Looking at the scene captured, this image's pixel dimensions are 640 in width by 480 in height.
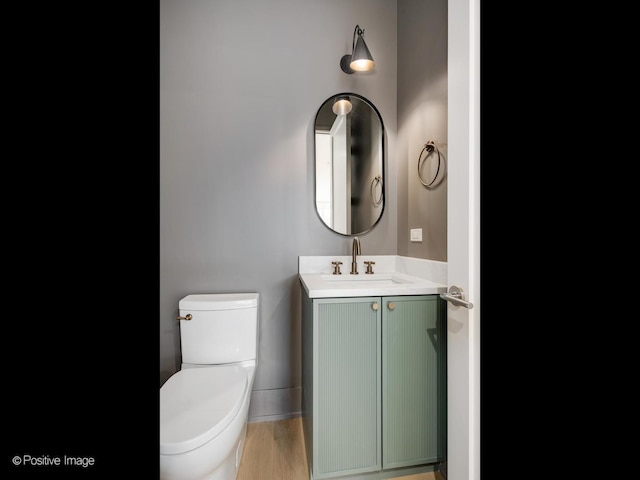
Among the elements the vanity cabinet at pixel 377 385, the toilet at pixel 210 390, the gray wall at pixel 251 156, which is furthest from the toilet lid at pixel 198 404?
the gray wall at pixel 251 156

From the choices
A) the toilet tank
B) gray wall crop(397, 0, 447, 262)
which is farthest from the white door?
the toilet tank

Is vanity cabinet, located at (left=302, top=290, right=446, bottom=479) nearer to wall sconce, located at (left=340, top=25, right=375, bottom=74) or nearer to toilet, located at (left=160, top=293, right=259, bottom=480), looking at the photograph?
toilet, located at (left=160, top=293, right=259, bottom=480)

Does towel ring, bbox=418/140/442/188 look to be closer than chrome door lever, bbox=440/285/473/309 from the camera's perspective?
No

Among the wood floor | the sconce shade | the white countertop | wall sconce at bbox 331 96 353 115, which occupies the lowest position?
the wood floor

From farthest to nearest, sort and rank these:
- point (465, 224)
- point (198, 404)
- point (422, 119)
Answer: point (422, 119)
point (198, 404)
point (465, 224)

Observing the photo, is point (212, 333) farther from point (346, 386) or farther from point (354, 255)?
point (354, 255)

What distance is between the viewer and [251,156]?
1730 mm

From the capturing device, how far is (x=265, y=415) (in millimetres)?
1716

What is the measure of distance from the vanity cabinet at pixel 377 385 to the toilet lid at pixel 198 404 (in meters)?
0.31

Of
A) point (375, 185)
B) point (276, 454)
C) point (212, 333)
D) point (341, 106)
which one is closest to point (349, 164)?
point (375, 185)

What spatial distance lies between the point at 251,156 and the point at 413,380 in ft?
4.30

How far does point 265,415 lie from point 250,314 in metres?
0.60

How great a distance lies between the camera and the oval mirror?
1791mm

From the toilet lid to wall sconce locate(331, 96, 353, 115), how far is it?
55.3 inches
